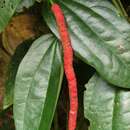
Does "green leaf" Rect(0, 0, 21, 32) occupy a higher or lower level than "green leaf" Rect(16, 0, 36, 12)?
higher

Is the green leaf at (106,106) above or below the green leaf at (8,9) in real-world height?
below

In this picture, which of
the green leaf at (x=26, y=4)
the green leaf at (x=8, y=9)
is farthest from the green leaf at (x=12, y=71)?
the green leaf at (x=8, y=9)

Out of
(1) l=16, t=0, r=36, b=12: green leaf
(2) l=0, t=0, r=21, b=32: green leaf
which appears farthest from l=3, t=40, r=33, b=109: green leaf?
(2) l=0, t=0, r=21, b=32: green leaf

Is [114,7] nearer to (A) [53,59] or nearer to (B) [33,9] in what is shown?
(A) [53,59]

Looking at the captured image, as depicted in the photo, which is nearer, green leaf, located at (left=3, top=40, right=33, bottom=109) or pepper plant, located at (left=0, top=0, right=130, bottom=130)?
pepper plant, located at (left=0, top=0, right=130, bottom=130)

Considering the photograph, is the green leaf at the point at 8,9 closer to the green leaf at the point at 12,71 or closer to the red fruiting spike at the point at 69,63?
the red fruiting spike at the point at 69,63

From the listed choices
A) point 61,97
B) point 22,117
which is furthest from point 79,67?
point 22,117

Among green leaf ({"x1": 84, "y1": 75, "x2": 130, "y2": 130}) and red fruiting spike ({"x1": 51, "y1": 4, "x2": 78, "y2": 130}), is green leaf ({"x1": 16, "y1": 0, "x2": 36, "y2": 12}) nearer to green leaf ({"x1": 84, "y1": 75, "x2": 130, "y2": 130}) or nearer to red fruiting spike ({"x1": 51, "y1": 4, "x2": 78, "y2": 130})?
red fruiting spike ({"x1": 51, "y1": 4, "x2": 78, "y2": 130})

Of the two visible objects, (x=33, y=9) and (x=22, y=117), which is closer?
(x=22, y=117)
